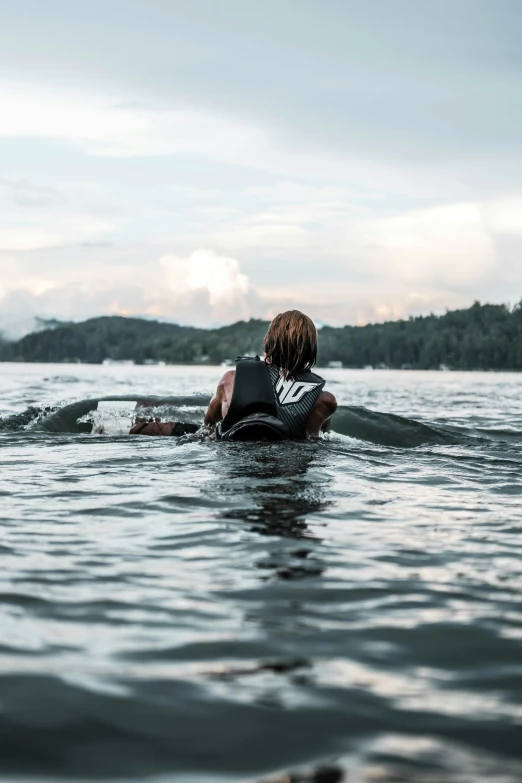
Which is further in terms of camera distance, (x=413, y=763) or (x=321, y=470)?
(x=321, y=470)

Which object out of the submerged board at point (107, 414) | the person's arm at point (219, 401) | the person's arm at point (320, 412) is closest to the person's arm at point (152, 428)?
the submerged board at point (107, 414)

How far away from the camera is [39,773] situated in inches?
96.1

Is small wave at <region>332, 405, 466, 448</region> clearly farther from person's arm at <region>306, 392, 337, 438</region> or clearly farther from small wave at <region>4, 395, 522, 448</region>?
person's arm at <region>306, 392, 337, 438</region>

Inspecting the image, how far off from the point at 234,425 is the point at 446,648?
20.5 ft

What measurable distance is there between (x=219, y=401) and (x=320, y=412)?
4.01 ft

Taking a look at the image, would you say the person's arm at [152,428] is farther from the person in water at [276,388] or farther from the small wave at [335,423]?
the person in water at [276,388]

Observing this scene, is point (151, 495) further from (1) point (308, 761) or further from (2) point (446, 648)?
(1) point (308, 761)

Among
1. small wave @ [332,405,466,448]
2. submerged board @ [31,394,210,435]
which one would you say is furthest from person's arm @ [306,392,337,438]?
submerged board @ [31,394,210,435]

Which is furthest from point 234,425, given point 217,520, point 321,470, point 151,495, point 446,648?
point 446,648

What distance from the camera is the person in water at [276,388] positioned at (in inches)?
369

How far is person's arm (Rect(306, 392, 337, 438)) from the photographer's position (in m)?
9.94

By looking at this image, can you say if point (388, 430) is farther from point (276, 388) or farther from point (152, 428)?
point (276, 388)

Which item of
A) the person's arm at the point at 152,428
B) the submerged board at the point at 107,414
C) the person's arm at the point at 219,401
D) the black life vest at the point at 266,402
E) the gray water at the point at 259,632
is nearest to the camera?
the gray water at the point at 259,632

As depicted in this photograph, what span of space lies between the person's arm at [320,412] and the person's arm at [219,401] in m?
1.07
